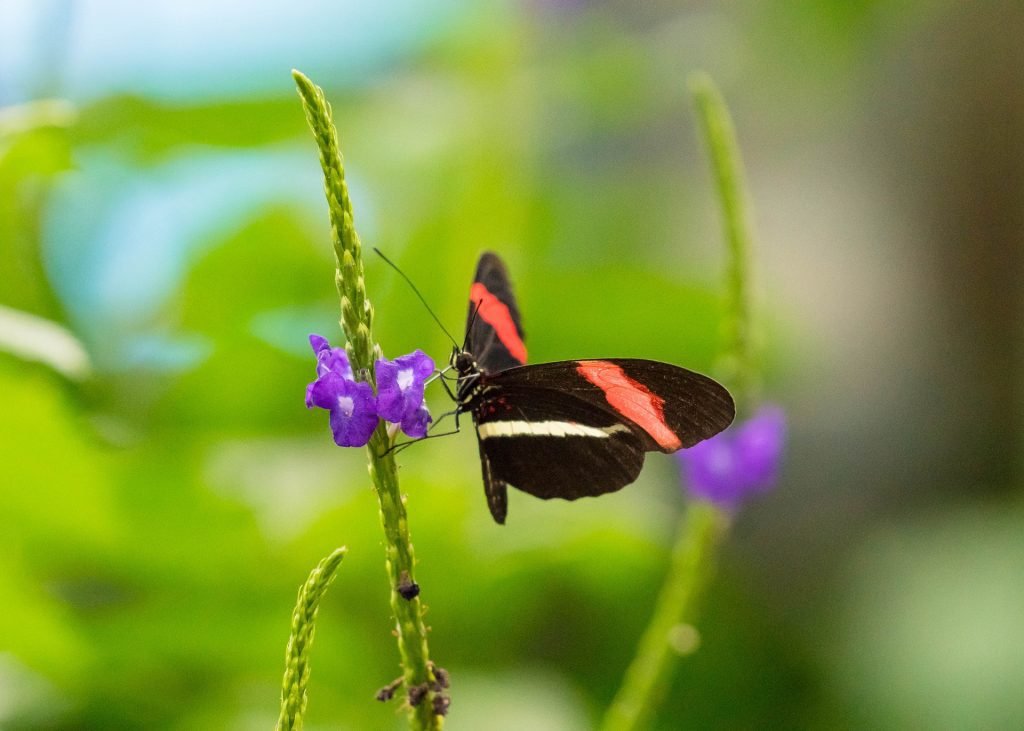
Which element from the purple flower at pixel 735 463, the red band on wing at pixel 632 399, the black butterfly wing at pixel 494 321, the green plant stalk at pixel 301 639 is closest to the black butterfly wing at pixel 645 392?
the red band on wing at pixel 632 399

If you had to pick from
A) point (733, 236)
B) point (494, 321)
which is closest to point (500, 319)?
point (494, 321)


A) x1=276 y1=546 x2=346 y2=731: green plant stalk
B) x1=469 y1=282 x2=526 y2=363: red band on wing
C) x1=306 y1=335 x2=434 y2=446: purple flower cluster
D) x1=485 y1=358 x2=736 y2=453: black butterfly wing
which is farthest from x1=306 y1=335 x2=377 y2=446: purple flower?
x1=469 y1=282 x2=526 y2=363: red band on wing

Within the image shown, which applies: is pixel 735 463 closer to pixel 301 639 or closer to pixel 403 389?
pixel 403 389

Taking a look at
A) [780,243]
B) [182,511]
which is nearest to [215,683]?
[182,511]

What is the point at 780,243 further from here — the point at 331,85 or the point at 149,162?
the point at 149,162

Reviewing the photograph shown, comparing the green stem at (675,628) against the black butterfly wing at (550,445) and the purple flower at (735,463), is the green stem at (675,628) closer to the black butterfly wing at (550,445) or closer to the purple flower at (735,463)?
the purple flower at (735,463)

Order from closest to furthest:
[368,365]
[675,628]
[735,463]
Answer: [368,365] < [675,628] < [735,463]
